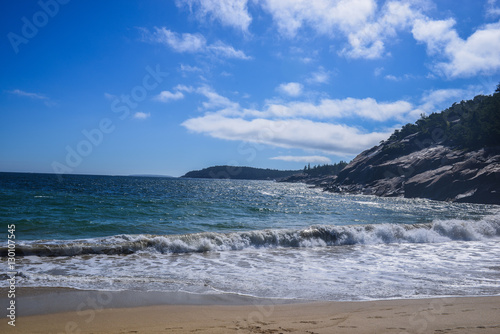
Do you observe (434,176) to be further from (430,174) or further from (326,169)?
(326,169)

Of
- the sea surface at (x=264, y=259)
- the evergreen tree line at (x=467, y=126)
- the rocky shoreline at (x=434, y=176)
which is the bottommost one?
the sea surface at (x=264, y=259)

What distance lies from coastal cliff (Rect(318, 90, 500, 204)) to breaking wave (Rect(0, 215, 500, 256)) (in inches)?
1194

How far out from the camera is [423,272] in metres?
9.79

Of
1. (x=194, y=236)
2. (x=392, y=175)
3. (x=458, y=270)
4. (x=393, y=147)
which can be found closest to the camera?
(x=458, y=270)

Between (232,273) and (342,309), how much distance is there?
398 centimetres

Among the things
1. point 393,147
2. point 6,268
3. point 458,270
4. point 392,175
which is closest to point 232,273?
point 6,268

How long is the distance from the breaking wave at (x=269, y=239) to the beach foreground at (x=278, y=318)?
5.46m

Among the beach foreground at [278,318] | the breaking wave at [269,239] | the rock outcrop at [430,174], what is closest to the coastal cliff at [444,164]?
the rock outcrop at [430,174]

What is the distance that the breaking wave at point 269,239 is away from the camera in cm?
1202

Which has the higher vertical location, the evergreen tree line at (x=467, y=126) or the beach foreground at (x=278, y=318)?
the evergreen tree line at (x=467, y=126)

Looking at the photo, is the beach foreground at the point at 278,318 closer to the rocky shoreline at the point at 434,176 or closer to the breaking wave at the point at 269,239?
the breaking wave at the point at 269,239

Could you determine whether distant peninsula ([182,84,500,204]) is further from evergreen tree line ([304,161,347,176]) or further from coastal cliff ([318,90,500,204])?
evergreen tree line ([304,161,347,176])

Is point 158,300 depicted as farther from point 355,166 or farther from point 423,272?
point 355,166

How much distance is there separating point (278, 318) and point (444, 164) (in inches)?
2513
